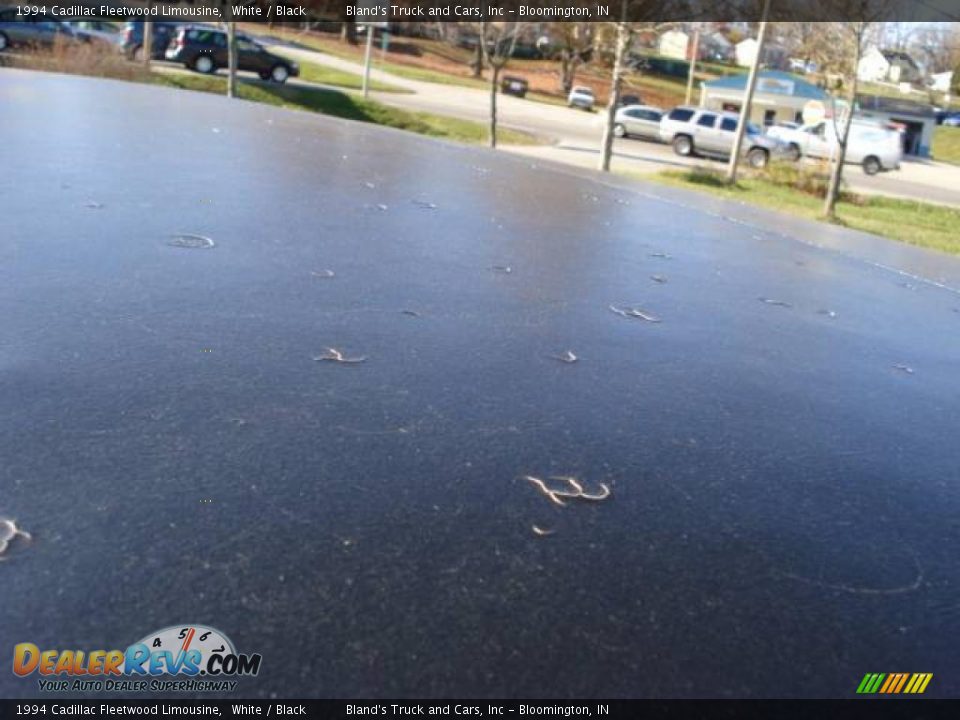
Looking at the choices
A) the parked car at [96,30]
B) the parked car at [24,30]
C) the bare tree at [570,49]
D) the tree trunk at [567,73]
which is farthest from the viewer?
the tree trunk at [567,73]

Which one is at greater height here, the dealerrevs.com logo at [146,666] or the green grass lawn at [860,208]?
the dealerrevs.com logo at [146,666]

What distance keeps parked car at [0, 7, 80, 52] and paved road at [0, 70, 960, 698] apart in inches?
999

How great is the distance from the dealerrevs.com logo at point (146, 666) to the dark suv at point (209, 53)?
102 feet

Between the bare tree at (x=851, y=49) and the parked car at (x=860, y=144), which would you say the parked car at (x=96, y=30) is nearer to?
the bare tree at (x=851, y=49)

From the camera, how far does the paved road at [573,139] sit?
2697 cm

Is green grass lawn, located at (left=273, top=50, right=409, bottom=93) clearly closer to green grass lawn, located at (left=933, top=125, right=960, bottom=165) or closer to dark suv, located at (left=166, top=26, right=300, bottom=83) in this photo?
dark suv, located at (left=166, top=26, right=300, bottom=83)

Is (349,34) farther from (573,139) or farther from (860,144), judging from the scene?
(860,144)

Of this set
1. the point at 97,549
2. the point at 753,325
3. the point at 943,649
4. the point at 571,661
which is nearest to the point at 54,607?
the point at 97,549

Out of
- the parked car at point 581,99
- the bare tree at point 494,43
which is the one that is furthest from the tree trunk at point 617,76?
the parked car at point 581,99

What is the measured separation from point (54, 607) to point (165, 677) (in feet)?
0.93
